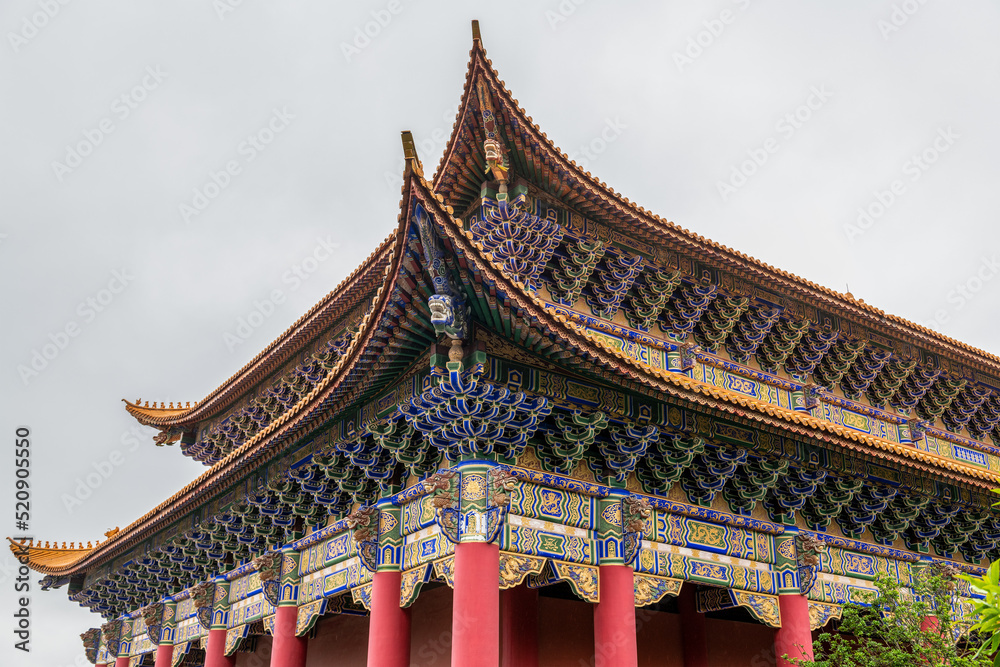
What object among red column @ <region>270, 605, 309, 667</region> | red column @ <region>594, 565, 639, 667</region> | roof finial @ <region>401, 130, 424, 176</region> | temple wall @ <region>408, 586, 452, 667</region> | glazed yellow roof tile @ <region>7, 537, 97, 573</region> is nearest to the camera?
roof finial @ <region>401, 130, 424, 176</region>

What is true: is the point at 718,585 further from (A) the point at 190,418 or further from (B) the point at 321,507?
(A) the point at 190,418

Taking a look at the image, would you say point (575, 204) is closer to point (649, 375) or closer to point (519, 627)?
point (649, 375)

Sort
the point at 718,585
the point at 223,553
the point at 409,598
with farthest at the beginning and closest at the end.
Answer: the point at 223,553 → the point at 718,585 → the point at 409,598

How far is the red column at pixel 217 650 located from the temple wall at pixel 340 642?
149 cm

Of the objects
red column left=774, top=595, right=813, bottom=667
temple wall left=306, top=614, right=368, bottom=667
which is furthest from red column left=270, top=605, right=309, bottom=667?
red column left=774, top=595, right=813, bottom=667

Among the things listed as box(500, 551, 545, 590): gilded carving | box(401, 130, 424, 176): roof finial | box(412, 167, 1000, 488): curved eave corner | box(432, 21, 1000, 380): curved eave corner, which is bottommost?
box(500, 551, 545, 590): gilded carving

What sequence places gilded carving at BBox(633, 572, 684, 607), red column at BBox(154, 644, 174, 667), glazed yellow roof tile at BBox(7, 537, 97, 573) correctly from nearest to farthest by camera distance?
gilded carving at BBox(633, 572, 684, 607), red column at BBox(154, 644, 174, 667), glazed yellow roof tile at BBox(7, 537, 97, 573)

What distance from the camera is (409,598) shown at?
10.4 metres

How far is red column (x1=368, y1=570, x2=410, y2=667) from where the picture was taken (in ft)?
33.3

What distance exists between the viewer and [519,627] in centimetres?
1117

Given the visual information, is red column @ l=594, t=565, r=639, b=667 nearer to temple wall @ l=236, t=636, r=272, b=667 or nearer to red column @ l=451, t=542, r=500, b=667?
red column @ l=451, t=542, r=500, b=667

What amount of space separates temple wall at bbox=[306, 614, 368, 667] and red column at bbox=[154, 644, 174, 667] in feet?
12.4

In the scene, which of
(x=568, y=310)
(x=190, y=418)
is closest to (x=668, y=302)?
(x=568, y=310)

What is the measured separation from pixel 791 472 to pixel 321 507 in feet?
23.2
